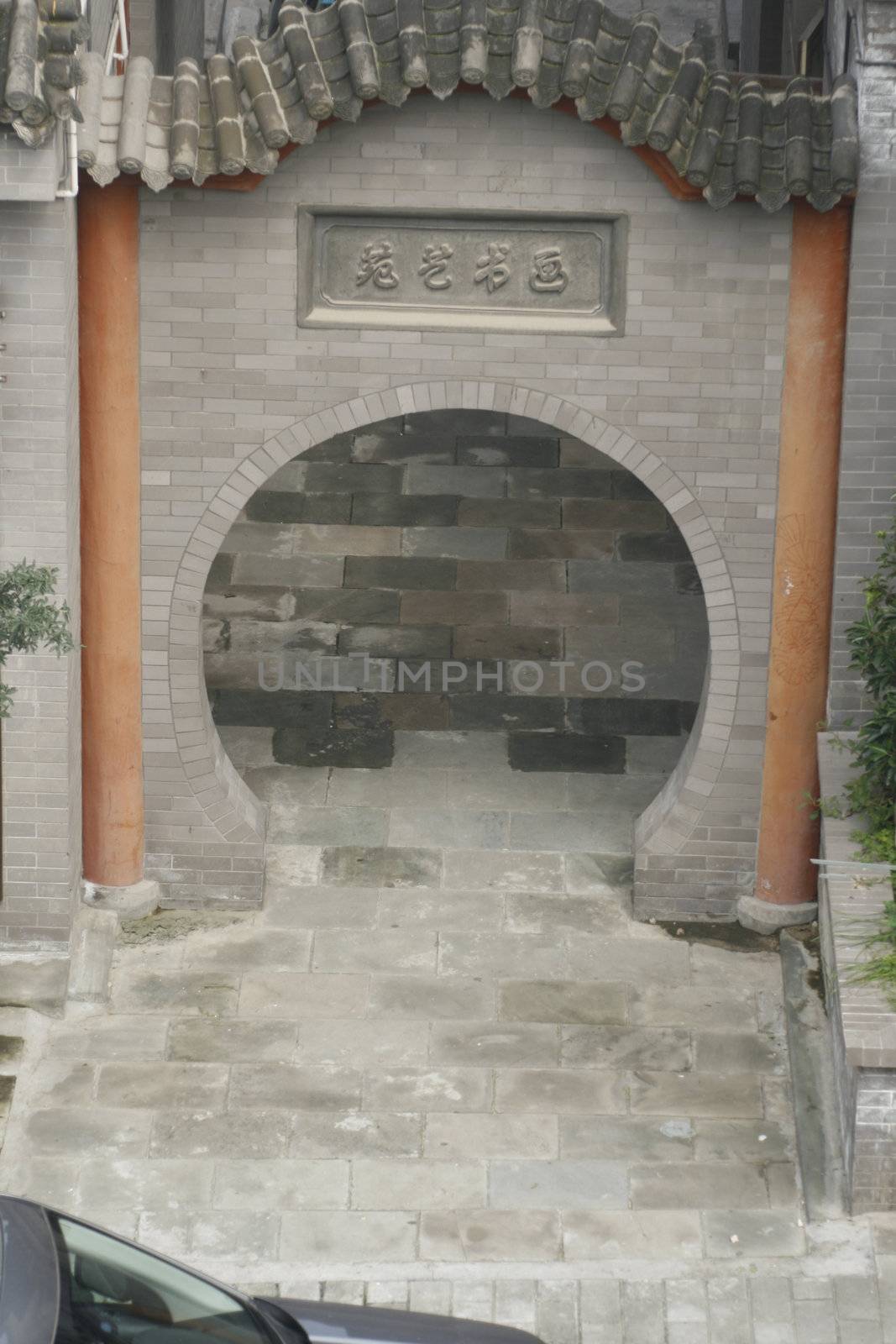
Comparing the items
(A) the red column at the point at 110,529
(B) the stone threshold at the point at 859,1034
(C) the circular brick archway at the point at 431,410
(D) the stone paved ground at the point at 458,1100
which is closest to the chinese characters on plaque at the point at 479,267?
(C) the circular brick archway at the point at 431,410

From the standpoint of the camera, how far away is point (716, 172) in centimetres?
1045

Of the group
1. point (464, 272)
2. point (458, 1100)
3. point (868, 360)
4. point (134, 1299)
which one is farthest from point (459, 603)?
point (134, 1299)

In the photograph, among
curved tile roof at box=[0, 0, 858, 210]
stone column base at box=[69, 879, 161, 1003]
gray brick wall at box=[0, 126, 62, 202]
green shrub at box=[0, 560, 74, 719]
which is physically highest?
curved tile roof at box=[0, 0, 858, 210]

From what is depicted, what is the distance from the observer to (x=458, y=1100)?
33.7 feet

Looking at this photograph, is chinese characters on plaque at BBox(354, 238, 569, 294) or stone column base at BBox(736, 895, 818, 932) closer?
chinese characters on plaque at BBox(354, 238, 569, 294)

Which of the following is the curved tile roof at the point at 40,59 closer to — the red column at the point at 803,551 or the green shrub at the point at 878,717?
the red column at the point at 803,551

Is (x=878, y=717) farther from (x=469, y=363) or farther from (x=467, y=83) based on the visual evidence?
(x=467, y=83)

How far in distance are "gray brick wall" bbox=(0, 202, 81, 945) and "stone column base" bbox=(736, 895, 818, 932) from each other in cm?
382

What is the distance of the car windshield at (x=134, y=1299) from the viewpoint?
626 cm

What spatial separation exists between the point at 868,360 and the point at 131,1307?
652cm

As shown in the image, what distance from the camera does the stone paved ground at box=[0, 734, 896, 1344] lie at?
909 centimetres

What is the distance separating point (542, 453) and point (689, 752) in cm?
561

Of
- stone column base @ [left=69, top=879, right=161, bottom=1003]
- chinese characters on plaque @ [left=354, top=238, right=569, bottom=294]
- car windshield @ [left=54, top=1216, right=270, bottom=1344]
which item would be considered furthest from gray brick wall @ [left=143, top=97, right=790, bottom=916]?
car windshield @ [left=54, top=1216, right=270, bottom=1344]

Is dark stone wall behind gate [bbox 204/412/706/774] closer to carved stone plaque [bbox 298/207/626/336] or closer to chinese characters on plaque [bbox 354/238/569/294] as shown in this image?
carved stone plaque [bbox 298/207/626/336]
